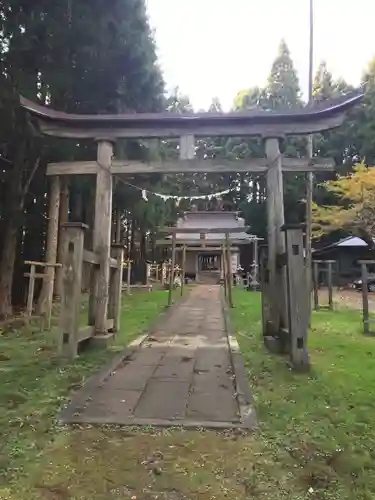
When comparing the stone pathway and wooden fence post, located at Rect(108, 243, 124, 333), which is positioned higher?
wooden fence post, located at Rect(108, 243, 124, 333)

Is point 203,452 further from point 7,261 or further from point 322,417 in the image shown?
point 7,261

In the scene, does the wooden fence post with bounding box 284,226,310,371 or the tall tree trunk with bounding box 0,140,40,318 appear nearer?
the wooden fence post with bounding box 284,226,310,371

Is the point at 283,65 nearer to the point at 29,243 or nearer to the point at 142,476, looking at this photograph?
the point at 29,243

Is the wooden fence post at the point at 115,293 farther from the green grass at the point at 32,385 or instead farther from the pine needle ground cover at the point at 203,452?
the pine needle ground cover at the point at 203,452

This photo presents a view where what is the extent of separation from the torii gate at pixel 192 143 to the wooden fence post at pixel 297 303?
1.17 metres

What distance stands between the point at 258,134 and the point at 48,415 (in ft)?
15.8

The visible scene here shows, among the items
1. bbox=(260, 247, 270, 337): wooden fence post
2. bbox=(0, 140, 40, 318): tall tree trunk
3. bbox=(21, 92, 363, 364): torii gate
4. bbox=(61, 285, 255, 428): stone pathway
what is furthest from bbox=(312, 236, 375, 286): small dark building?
bbox=(61, 285, 255, 428): stone pathway

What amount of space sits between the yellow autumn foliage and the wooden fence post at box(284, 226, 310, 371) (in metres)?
16.1

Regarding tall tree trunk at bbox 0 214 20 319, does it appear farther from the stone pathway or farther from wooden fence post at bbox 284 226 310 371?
wooden fence post at bbox 284 226 310 371

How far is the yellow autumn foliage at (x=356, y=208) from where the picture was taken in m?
20.4

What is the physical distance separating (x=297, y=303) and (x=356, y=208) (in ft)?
57.6

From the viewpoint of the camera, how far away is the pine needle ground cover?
2299 millimetres

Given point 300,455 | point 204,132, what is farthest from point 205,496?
point 204,132

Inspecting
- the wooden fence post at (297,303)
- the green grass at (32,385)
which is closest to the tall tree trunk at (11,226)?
the green grass at (32,385)
